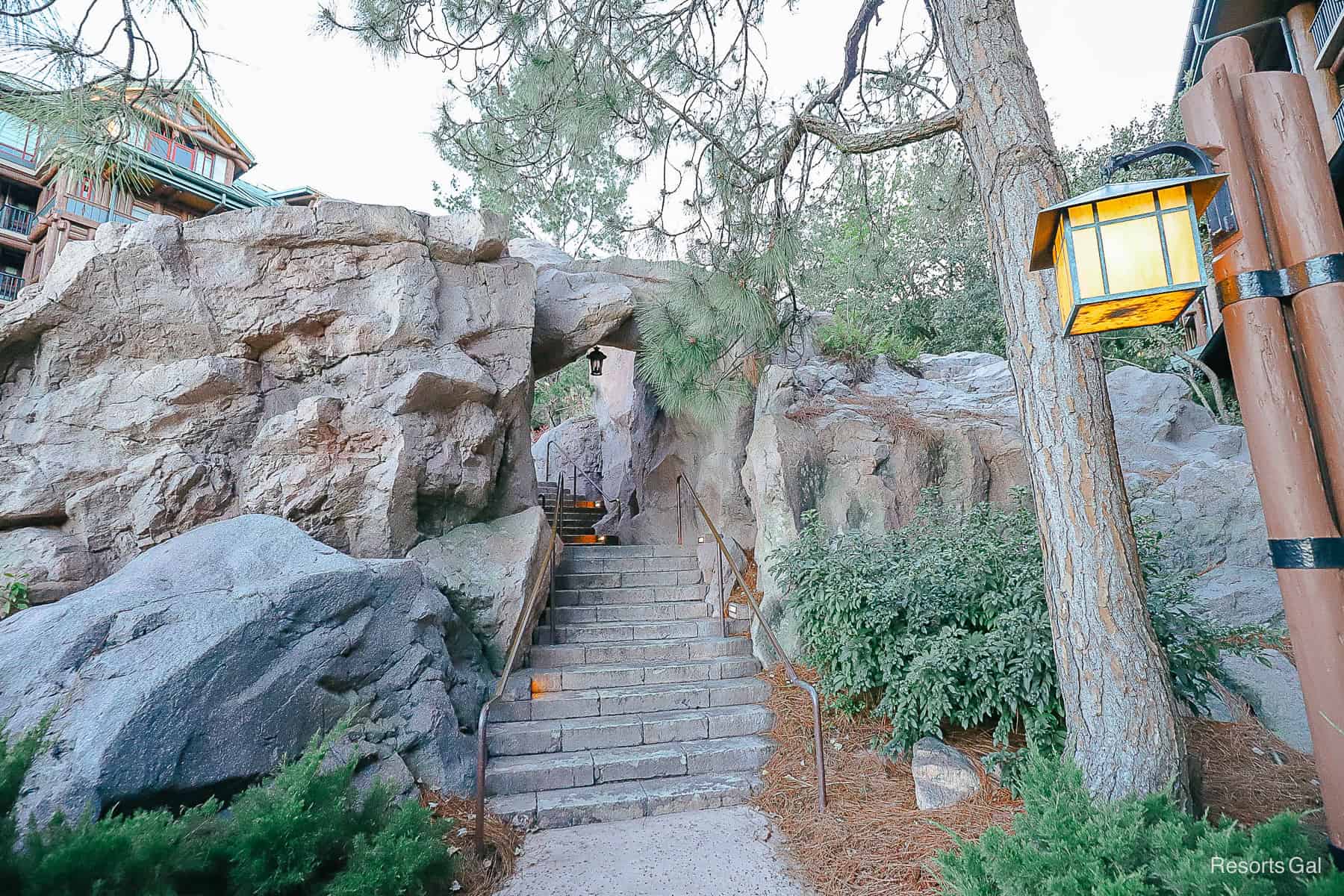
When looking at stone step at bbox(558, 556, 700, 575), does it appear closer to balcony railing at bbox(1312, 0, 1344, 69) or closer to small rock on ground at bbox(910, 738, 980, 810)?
small rock on ground at bbox(910, 738, 980, 810)

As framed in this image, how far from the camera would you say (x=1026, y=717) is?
336cm

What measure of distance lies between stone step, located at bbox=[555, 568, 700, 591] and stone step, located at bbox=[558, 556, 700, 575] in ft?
0.30

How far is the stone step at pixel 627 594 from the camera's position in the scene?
6.68 metres

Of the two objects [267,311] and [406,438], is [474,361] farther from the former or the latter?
[267,311]

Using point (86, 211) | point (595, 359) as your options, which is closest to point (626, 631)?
point (595, 359)

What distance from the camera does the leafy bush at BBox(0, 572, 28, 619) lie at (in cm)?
459

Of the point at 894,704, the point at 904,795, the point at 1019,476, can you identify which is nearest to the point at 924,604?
the point at 894,704

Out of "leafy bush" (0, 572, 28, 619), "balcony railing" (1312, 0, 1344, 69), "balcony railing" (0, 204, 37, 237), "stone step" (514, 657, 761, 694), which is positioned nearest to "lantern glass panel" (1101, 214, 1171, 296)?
"stone step" (514, 657, 761, 694)

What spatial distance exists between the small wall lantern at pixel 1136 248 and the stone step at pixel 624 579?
18.3 feet

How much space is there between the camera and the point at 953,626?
3.79 meters

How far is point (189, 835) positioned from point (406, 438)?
156 inches

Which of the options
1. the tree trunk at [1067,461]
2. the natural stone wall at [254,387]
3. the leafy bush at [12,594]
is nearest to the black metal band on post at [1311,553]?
the tree trunk at [1067,461]

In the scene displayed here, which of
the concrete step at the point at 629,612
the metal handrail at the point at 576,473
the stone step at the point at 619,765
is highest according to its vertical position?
the metal handrail at the point at 576,473

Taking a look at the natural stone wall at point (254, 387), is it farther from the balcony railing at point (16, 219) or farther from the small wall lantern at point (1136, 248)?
the balcony railing at point (16, 219)
